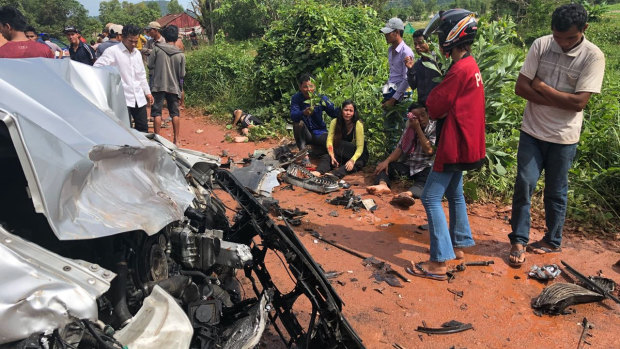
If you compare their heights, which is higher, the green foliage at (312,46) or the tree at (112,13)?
the tree at (112,13)

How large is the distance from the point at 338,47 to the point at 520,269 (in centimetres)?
656

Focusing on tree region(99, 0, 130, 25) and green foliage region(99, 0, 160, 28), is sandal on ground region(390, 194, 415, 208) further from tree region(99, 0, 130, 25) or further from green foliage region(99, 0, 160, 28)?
tree region(99, 0, 130, 25)

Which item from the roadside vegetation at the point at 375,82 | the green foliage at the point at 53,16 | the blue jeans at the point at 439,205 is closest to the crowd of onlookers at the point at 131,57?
the roadside vegetation at the point at 375,82

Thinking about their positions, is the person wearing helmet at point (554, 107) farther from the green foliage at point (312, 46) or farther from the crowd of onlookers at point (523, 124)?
the green foliage at point (312, 46)

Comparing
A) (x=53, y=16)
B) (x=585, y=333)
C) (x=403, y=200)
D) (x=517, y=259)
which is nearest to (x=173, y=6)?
(x=53, y=16)

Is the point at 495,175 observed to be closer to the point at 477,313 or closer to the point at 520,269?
the point at 520,269

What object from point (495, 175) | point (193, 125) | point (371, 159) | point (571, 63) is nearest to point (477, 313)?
point (571, 63)

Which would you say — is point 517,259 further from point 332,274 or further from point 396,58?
point 396,58

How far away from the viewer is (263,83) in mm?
10469

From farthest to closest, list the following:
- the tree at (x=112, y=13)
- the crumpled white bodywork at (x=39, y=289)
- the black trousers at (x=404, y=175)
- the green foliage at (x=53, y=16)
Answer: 1. the tree at (x=112, y=13)
2. the green foliage at (x=53, y=16)
3. the black trousers at (x=404, y=175)
4. the crumpled white bodywork at (x=39, y=289)

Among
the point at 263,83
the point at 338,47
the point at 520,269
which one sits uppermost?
the point at 338,47

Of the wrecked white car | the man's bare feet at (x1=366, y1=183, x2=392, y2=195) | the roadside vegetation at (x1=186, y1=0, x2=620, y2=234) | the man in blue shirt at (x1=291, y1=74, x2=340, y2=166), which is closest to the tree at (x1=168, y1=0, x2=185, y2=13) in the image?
the roadside vegetation at (x1=186, y1=0, x2=620, y2=234)

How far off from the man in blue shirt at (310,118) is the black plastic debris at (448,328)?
430cm

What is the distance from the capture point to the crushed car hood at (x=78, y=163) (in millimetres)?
1899
